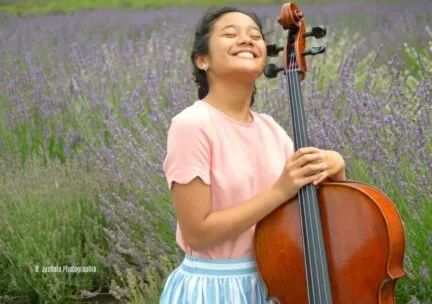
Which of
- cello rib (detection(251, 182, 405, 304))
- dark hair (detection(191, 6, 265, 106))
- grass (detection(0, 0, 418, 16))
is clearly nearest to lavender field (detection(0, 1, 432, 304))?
grass (detection(0, 0, 418, 16))

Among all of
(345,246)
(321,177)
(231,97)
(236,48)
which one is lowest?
(345,246)

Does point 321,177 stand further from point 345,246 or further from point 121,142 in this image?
point 121,142

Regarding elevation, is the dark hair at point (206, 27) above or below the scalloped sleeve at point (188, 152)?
above

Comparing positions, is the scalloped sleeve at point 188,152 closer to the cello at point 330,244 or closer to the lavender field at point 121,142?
the cello at point 330,244

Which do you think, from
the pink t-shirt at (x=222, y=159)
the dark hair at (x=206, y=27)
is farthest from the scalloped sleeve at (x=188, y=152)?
the dark hair at (x=206, y=27)

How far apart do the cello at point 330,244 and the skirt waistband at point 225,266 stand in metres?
0.06

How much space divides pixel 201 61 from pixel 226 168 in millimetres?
287

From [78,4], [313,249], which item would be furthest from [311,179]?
[78,4]

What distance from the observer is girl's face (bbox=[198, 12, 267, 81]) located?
1.94 meters

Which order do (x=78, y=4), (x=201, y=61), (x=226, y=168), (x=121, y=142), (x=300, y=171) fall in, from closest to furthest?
(x=300, y=171), (x=226, y=168), (x=201, y=61), (x=121, y=142), (x=78, y=4)

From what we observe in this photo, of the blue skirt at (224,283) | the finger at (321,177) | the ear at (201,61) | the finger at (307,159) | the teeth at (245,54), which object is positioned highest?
the teeth at (245,54)

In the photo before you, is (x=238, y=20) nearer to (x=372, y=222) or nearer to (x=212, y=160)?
(x=212, y=160)

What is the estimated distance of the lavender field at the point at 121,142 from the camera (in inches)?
114

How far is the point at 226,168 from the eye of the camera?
6.30ft
